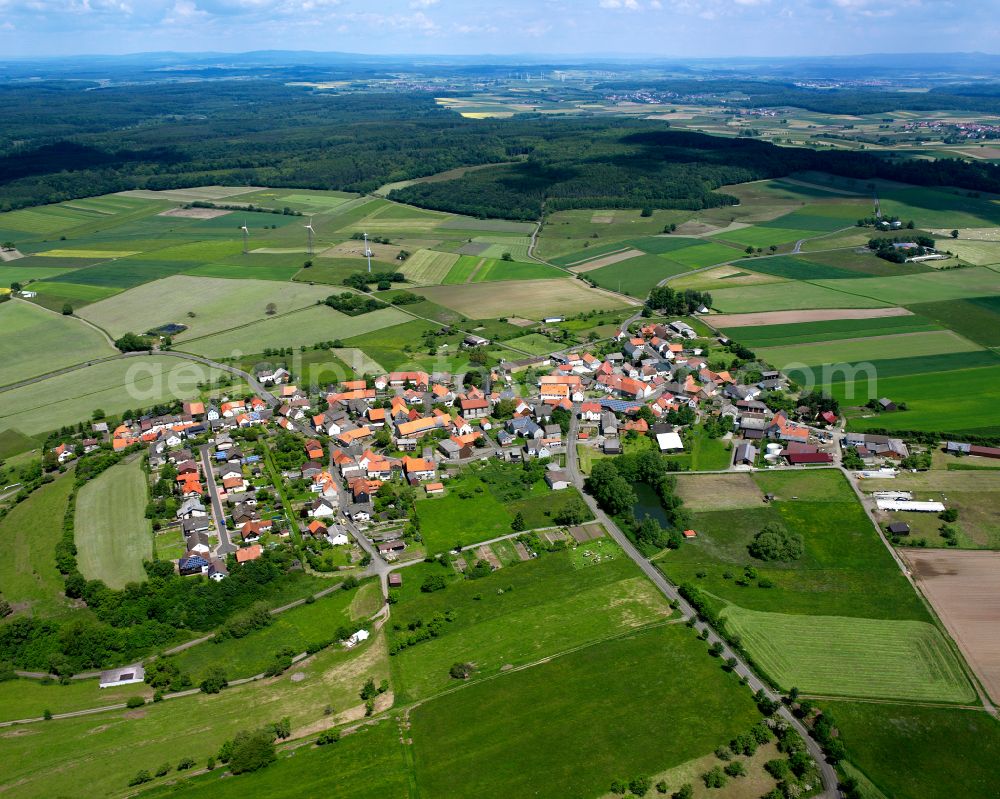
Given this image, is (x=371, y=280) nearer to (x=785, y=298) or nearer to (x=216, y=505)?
(x=785, y=298)

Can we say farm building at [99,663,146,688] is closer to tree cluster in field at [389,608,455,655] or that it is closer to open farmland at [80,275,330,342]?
tree cluster in field at [389,608,455,655]

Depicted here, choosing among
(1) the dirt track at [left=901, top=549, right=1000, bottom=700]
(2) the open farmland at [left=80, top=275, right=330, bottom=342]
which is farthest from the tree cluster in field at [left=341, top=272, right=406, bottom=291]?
(1) the dirt track at [left=901, top=549, right=1000, bottom=700]

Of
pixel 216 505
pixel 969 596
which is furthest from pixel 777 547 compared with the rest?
pixel 216 505

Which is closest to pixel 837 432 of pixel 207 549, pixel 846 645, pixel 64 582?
pixel 846 645

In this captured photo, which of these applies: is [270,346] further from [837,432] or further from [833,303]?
[833,303]

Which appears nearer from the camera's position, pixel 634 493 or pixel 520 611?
pixel 520 611
